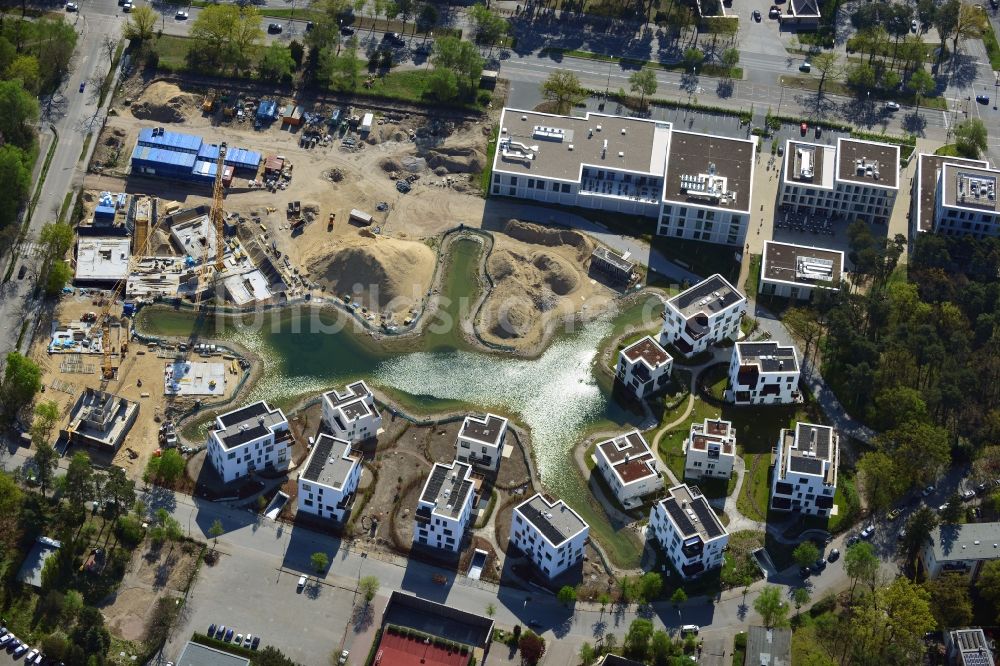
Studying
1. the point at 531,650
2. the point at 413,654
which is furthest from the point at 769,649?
the point at 413,654

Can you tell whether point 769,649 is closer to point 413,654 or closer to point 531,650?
point 531,650

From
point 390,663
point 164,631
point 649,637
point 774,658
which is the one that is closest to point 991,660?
point 774,658

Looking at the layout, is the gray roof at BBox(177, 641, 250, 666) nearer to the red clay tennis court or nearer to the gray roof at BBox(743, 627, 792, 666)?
the red clay tennis court

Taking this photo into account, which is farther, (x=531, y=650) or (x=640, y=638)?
(x=531, y=650)

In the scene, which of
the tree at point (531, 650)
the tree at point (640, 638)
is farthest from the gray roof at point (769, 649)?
the tree at point (531, 650)

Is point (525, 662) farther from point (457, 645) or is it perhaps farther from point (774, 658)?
point (774, 658)

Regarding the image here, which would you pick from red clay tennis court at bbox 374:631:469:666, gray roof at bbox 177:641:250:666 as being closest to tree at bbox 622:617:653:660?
red clay tennis court at bbox 374:631:469:666
